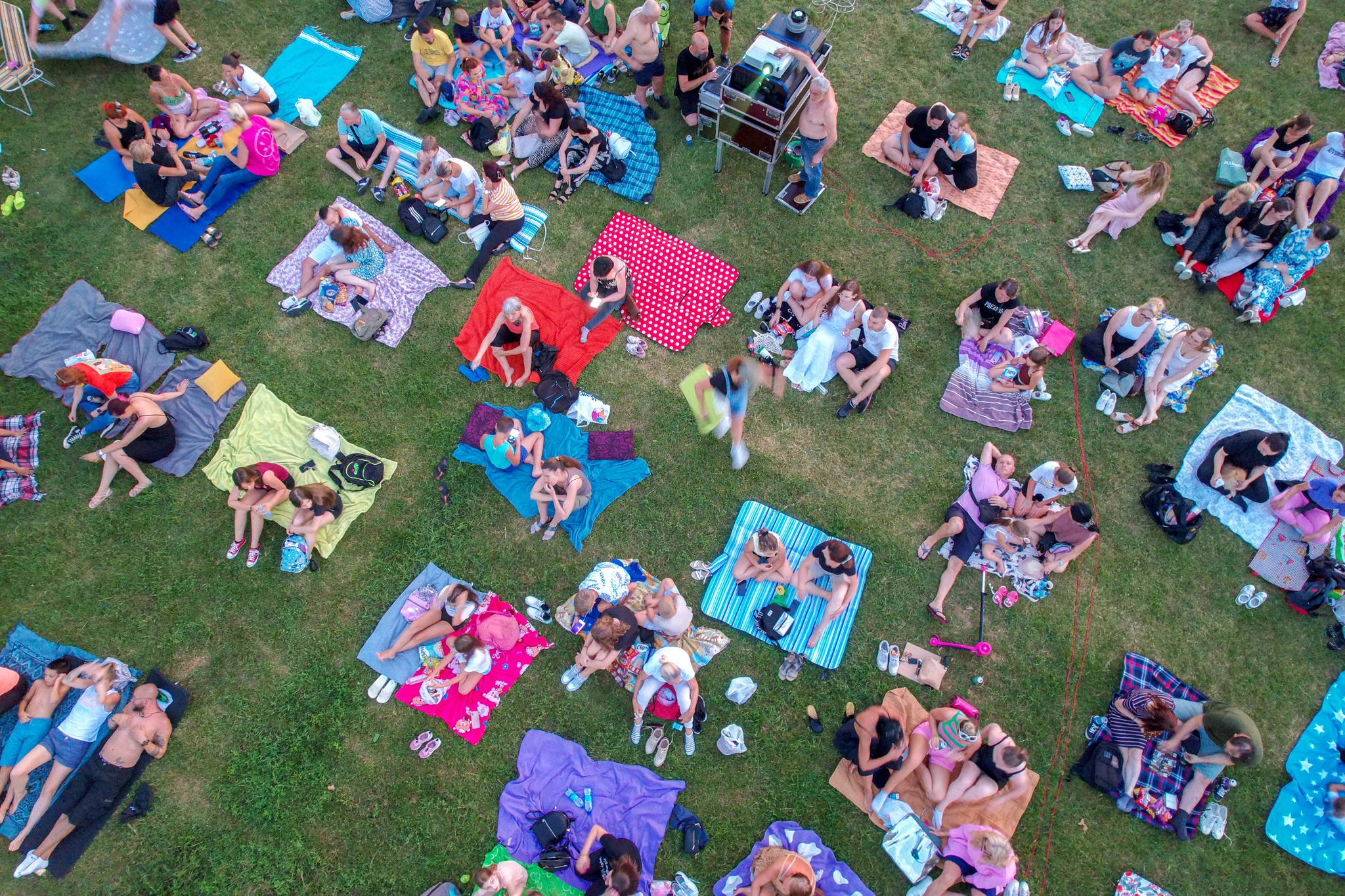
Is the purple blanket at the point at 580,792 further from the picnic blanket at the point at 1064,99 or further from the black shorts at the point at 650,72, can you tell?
the picnic blanket at the point at 1064,99

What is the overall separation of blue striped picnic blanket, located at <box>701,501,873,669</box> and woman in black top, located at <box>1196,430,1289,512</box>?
4.82m

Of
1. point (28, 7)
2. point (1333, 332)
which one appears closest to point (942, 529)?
point (1333, 332)

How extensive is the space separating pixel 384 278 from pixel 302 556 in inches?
166

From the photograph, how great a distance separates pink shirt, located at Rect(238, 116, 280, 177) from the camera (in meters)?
10.7

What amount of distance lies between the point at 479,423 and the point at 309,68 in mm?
7324

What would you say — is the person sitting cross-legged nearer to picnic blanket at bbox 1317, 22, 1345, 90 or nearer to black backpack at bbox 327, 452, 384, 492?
black backpack at bbox 327, 452, 384, 492

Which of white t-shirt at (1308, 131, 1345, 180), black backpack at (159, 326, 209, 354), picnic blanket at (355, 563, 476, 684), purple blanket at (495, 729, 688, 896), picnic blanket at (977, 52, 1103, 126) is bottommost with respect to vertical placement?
purple blanket at (495, 729, 688, 896)

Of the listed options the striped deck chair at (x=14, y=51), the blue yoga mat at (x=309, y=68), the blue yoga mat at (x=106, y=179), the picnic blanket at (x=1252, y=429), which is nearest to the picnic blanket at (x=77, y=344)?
the blue yoga mat at (x=106, y=179)

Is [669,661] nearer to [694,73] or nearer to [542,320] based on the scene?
[542,320]

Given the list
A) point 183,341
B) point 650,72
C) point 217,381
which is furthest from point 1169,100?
point 183,341

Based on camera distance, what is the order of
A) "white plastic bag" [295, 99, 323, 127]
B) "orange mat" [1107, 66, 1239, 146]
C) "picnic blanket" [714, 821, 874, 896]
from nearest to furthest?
1. "picnic blanket" [714, 821, 874, 896]
2. "white plastic bag" [295, 99, 323, 127]
3. "orange mat" [1107, 66, 1239, 146]

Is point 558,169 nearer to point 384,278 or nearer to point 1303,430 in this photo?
A: point 384,278

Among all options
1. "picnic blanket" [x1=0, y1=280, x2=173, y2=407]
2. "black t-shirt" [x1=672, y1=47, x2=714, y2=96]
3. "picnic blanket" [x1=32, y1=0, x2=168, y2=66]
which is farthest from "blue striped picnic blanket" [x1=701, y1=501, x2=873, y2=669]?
"picnic blanket" [x1=32, y1=0, x2=168, y2=66]

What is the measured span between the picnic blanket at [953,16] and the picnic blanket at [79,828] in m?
15.6
